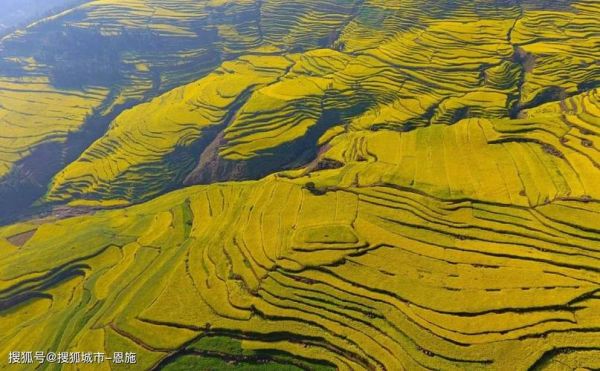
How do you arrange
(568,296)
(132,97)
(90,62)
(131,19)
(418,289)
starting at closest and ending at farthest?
(568,296) < (418,289) < (132,97) < (90,62) < (131,19)

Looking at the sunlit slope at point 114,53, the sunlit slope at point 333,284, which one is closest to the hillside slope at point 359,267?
the sunlit slope at point 333,284

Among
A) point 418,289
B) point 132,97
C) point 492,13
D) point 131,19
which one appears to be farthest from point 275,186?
point 131,19

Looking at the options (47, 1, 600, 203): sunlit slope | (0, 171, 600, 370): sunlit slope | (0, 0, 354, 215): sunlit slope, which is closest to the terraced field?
(0, 171, 600, 370): sunlit slope

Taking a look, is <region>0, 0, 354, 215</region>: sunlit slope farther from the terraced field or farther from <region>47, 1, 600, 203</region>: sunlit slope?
<region>47, 1, 600, 203</region>: sunlit slope

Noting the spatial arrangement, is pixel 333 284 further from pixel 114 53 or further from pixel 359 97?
pixel 114 53

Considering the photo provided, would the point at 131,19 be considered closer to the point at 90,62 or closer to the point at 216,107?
the point at 90,62
